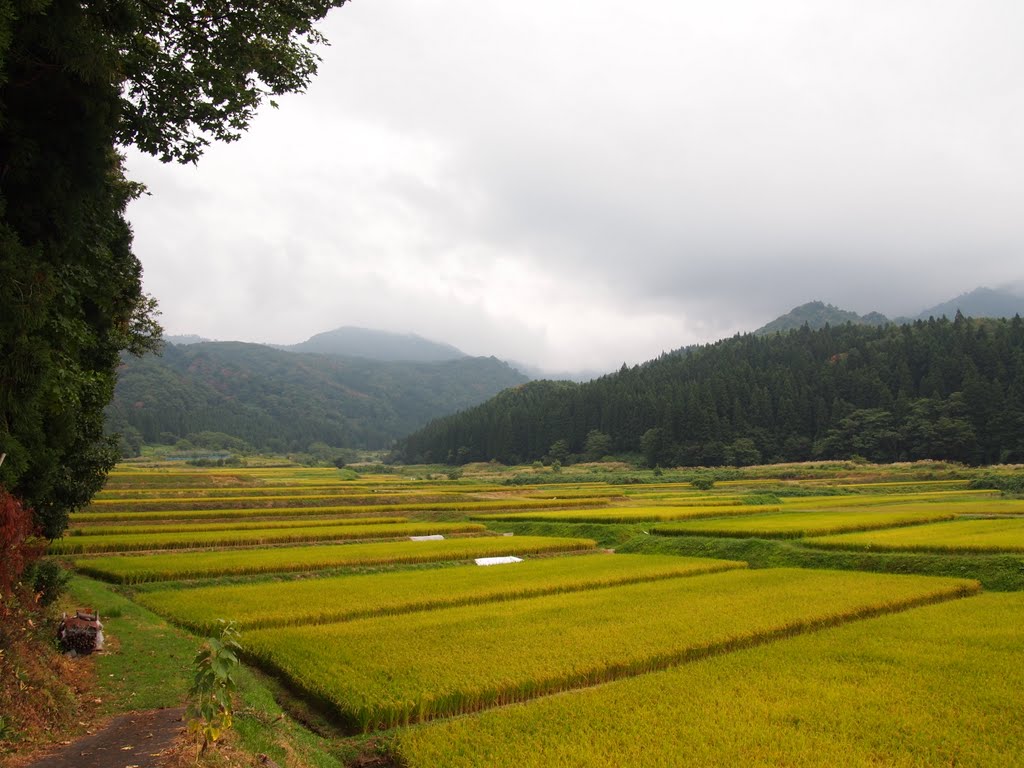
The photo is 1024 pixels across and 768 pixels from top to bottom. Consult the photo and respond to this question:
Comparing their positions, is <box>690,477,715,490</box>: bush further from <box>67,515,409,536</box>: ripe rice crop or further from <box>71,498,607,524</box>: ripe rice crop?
<box>67,515,409,536</box>: ripe rice crop

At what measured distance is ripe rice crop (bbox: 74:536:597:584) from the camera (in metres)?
21.4

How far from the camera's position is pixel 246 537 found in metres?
29.6

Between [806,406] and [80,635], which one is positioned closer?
[80,635]

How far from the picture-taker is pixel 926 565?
72.0ft

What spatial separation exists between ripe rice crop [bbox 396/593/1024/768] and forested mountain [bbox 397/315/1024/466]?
89299 millimetres

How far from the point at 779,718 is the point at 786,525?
24.7 meters

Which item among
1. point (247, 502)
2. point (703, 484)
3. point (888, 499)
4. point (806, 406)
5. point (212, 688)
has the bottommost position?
point (703, 484)

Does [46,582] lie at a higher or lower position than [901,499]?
higher

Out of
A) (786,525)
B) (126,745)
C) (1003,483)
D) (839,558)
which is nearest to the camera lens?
(126,745)

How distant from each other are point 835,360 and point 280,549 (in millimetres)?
110138

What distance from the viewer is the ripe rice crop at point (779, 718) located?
7609 mm

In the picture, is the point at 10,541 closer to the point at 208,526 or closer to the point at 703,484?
the point at 208,526

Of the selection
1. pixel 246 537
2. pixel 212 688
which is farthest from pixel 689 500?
pixel 212 688

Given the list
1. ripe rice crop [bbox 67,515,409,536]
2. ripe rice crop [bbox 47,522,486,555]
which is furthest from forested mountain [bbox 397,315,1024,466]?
ripe rice crop [bbox 67,515,409,536]
